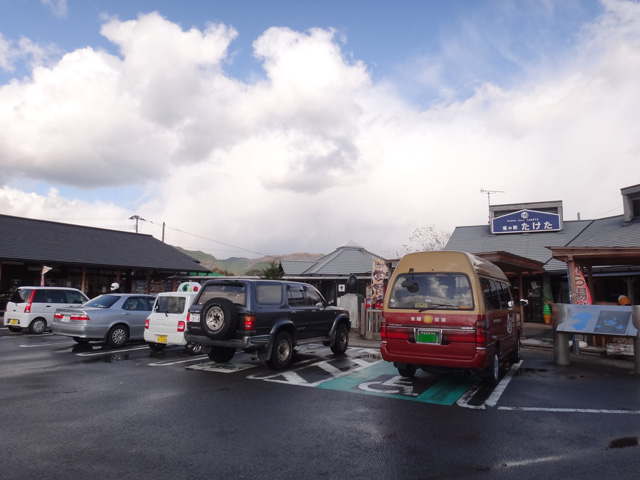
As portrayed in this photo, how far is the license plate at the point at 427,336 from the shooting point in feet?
24.2

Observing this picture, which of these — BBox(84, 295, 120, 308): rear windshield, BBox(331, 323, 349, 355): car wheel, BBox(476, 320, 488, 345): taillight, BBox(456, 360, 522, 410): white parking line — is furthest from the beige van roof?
BBox(84, 295, 120, 308): rear windshield

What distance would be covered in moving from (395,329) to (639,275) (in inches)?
603

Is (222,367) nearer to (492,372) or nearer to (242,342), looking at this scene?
(242,342)

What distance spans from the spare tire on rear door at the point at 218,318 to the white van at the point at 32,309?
29.8ft

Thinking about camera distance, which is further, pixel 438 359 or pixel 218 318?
pixel 218 318

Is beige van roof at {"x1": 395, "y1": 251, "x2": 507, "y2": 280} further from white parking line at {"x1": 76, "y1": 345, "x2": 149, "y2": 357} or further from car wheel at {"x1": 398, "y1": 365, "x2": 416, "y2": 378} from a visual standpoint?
white parking line at {"x1": 76, "y1": 345, "x2": 149, "y2": 357}

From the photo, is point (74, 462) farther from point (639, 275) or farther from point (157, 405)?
point (639, 275)

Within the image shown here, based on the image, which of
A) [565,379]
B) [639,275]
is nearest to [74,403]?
[565,379]

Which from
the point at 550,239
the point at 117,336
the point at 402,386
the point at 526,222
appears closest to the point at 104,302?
the point at 117,336

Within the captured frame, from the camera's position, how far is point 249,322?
868 centimetres

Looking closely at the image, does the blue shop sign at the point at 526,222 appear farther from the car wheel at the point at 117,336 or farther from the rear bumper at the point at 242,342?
the car wheel at the point at 117,336

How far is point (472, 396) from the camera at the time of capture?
284 inches

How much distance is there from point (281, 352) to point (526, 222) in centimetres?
2035

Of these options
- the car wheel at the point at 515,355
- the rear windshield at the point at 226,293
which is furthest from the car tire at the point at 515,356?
the rear windshield at the point at 226,293
